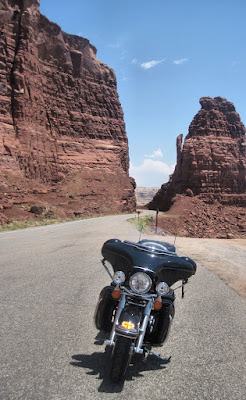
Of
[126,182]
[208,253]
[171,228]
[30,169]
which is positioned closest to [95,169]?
[126,182]

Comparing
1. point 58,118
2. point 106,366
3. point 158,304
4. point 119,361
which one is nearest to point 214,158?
point 58,118

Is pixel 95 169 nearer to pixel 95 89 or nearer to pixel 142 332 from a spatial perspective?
pixel 95 89

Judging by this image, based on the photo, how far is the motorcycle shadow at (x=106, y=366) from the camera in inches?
118

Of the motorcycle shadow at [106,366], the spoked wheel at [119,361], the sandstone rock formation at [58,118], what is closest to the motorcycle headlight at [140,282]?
the spoked wheel at [119,361]

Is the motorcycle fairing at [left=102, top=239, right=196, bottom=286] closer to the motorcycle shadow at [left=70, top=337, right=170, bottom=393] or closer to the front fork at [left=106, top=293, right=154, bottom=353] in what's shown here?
the front fork at [left=106, top=293, right=154, bottom=353]

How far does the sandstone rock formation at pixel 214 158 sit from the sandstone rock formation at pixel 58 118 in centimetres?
1126

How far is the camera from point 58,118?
53.6 meters

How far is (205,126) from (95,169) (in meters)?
22.5

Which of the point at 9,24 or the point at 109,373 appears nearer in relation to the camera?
the point at 109,373

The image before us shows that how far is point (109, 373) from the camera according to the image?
10.0 ft

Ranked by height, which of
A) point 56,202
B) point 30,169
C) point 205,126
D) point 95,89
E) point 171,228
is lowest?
point 171,228

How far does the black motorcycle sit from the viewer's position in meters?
3.03

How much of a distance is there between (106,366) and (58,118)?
2117 inches

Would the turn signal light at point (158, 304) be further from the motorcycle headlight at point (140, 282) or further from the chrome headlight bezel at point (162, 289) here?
the motorcycle headlight at point (140, 282)
